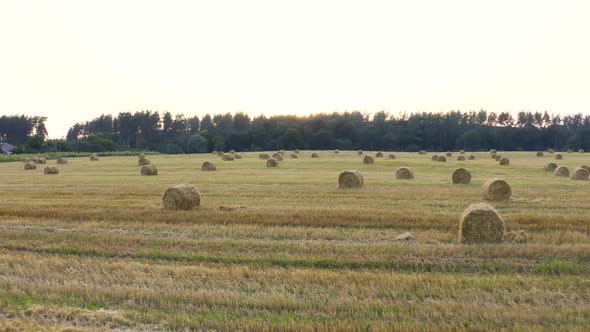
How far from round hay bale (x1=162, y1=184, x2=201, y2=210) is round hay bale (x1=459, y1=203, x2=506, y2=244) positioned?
7.78 metres

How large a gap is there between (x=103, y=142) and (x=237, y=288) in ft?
297

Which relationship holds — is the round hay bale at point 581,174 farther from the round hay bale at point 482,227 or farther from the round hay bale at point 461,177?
the round hay bale at point 482,227

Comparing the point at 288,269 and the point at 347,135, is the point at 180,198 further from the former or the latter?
the point at 347,135

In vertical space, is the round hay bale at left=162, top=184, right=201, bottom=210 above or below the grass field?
above

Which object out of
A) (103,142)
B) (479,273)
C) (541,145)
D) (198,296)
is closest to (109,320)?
(198,296)

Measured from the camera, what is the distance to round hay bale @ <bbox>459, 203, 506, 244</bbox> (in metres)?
10.5

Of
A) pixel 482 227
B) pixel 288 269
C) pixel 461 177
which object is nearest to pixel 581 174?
pixel 461 177

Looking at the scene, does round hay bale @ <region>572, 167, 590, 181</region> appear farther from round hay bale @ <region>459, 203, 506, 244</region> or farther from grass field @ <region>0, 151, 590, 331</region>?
round hay bale @ <region>459, 203, 506, 244</region>

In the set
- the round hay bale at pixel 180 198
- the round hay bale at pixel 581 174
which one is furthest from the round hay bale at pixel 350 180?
the round hay bale at pixel 581 174

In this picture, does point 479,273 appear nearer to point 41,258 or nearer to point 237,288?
point 237,288

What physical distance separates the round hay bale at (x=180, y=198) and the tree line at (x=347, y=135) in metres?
75.6

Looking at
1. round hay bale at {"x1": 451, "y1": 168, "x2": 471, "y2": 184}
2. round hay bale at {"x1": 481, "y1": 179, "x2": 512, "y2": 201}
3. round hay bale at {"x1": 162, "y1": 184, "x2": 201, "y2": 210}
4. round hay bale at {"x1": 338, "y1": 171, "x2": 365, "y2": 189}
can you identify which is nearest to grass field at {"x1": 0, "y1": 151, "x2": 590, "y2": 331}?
Result: round hay bale at {"x1": 162, "y1": 184, "x2": 201, "y2": 210}

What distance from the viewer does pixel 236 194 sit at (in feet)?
62.6

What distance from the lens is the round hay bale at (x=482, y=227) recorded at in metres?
→ 10.5
